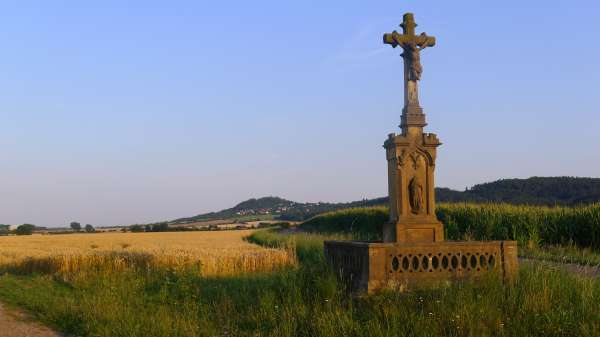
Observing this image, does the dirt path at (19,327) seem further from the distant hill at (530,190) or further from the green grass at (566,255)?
the distant hill at (530,190)

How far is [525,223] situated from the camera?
22.4 m

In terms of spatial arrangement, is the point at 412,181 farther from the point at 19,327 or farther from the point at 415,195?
the point at 19,327

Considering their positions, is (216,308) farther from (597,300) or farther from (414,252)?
(597,300)

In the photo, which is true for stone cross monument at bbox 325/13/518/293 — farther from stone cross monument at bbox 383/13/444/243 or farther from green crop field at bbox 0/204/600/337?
green crop field at bbox 0/204/600/337

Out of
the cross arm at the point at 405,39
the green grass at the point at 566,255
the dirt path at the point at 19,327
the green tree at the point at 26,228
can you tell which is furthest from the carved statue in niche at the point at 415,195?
the green tree at the point at 26,228

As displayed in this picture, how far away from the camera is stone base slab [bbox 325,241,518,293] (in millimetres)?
9609

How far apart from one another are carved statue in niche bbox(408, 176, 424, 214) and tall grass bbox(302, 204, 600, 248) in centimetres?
847

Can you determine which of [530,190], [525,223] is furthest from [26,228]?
[525,223]

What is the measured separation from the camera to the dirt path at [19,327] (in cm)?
986

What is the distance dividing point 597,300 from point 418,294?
2.43 meters

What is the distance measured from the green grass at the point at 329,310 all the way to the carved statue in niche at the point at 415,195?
198 centimetres

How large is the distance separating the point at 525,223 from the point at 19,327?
17815 millimetres

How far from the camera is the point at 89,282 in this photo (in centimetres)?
1514

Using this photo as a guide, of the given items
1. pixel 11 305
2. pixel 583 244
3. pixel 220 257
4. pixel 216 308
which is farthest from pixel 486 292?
pixel 583 244
